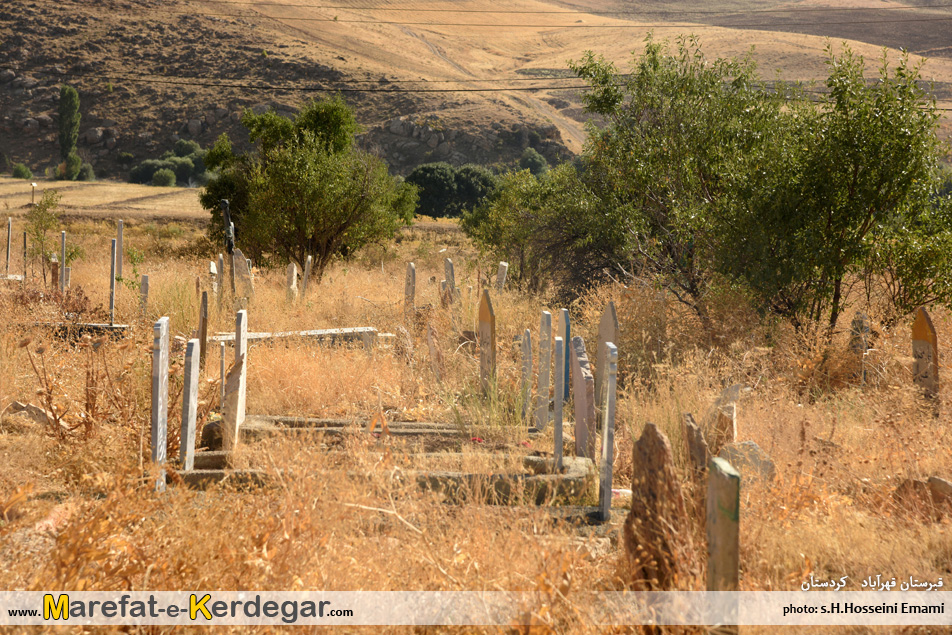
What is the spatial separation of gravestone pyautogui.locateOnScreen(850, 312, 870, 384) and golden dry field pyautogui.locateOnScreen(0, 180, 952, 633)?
0.33 ft

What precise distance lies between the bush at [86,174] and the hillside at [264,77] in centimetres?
206

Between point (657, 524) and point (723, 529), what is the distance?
19.7 inches

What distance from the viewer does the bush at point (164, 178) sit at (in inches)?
2213

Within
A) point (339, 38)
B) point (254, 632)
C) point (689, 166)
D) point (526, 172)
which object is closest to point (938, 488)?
point (254, 632)

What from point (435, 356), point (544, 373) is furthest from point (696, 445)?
point (435, 356)

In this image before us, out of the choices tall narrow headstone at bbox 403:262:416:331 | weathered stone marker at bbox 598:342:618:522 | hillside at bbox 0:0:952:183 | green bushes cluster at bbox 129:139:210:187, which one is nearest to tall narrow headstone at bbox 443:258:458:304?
tall narrow headstone at bbox 403:262:416:331

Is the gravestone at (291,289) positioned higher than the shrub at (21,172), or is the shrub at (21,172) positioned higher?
the gravestone at (291,289)

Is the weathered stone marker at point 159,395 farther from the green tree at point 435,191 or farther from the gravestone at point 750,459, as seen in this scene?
the green tree at point 435,191

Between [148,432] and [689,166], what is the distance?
7956 mm

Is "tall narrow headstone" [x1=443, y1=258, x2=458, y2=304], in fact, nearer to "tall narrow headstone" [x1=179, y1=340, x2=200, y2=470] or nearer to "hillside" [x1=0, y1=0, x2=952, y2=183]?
"tall narrow headstone" [x1=179, y1=340, x2=200, y2=470]

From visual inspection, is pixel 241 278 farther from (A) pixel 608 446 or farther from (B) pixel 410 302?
(A) pixel 608 446

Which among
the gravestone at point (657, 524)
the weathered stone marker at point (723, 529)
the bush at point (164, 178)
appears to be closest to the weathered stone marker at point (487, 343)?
the gravestone at point (657, 524)

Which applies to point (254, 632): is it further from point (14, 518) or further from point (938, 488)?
point (938, 488)

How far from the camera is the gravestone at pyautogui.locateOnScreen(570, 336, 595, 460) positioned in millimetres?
4836
